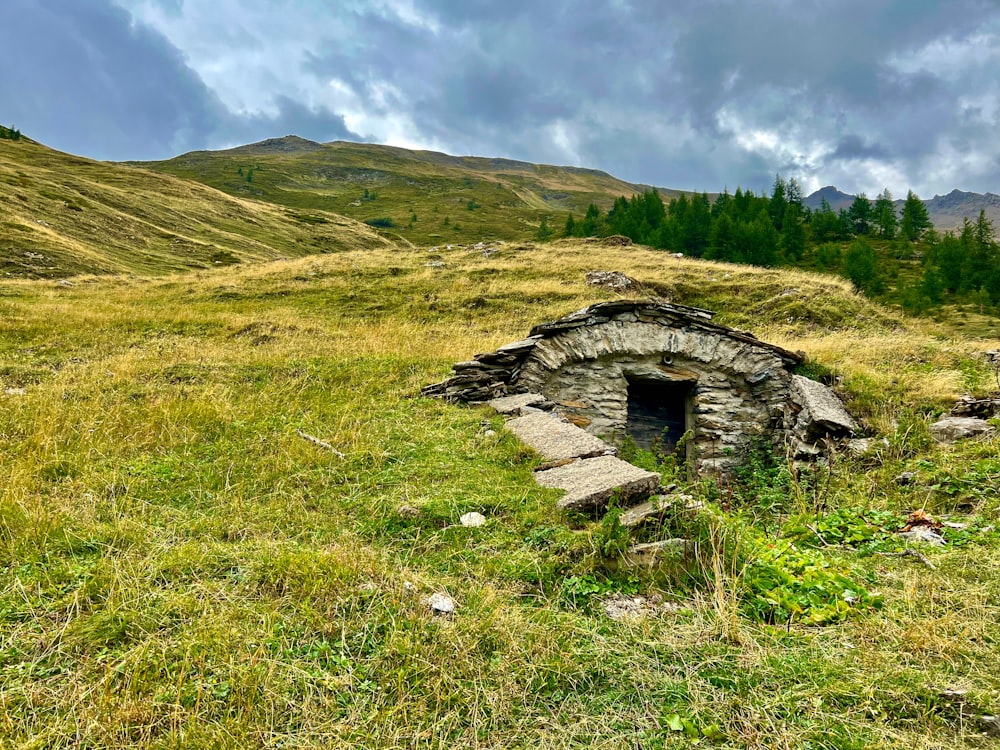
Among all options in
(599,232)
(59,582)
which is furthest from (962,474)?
(599,232)

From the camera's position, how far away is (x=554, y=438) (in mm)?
5992

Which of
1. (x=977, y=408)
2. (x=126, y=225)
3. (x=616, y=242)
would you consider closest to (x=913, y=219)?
(x=616, y=242)

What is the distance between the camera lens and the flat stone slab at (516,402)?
738 centimetres

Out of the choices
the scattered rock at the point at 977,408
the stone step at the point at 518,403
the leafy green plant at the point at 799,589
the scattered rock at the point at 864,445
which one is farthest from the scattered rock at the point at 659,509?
the scattered rock at the point at 977,408

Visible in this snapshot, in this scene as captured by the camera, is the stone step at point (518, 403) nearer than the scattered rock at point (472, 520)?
No

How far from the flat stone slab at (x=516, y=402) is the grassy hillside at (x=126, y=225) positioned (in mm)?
30086

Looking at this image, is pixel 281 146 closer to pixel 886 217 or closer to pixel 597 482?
pixel 886 217

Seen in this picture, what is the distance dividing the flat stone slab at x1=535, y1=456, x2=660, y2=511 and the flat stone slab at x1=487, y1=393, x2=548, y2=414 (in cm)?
230

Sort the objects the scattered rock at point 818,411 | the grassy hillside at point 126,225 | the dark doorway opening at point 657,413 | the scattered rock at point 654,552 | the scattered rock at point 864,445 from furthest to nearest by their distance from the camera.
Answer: the grassy hillside at point 126,225 < the dark doorway opening at point 657,413 < the scattered rock at point 818,411 < the scattered rock at point 864,445 < the scattered rock at point 654,552

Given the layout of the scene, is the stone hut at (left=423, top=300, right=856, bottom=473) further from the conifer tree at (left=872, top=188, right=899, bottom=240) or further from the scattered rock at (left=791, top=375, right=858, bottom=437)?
the conifer tree at (left=872, top=188, right=899, bottom=240)

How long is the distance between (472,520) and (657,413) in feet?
22.7

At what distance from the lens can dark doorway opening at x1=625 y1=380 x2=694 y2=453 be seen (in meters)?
9.91

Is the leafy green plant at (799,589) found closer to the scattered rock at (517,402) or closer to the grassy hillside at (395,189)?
the scattered rock at (517,402)

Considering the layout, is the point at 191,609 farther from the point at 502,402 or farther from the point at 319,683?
the point at 502,402
